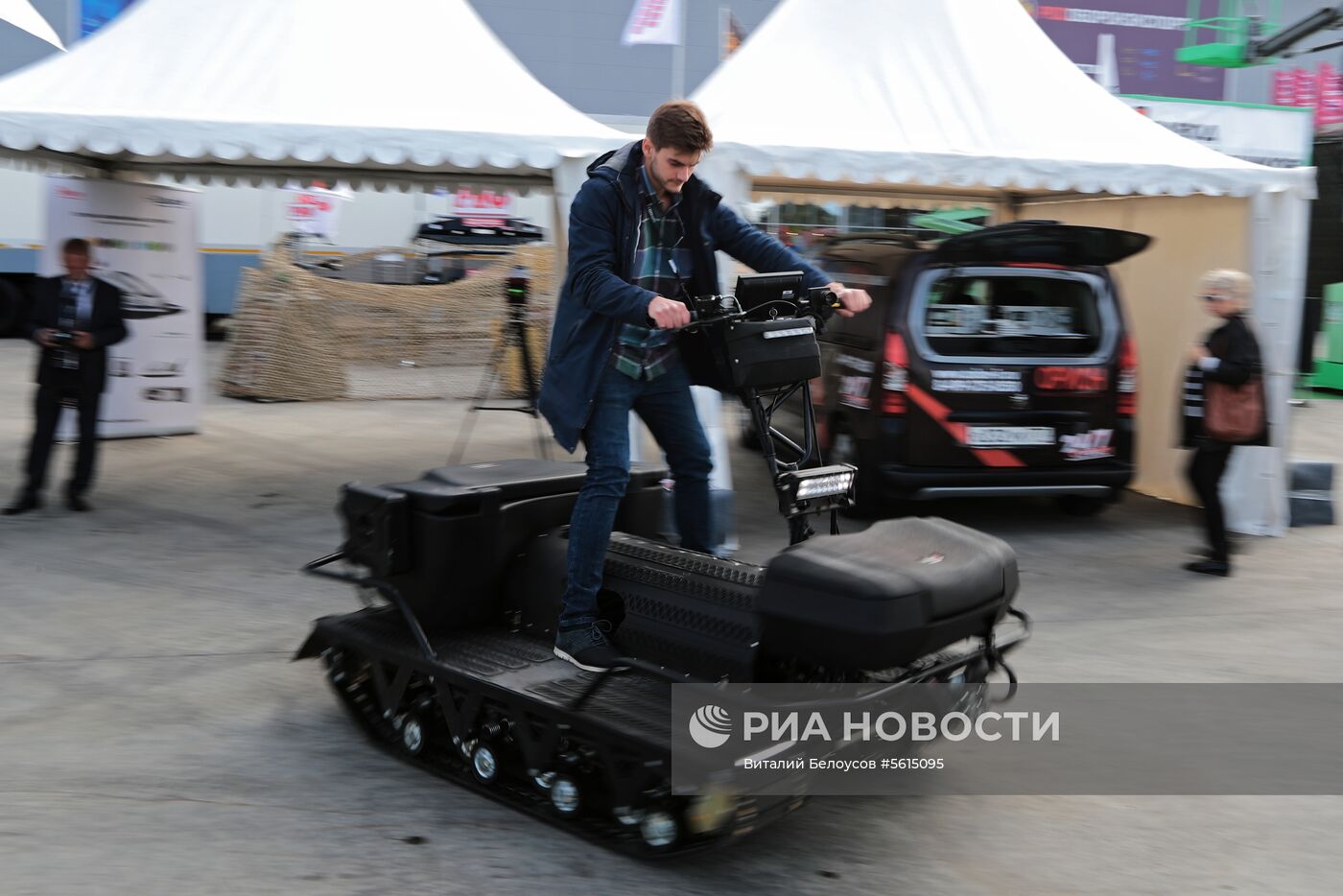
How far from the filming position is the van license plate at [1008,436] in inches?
288

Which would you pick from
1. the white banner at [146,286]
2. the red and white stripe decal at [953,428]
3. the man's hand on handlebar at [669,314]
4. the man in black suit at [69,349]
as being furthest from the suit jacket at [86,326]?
the man's hand on handlebar at [669,314]

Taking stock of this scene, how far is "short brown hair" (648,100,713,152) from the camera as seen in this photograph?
11.3 ft

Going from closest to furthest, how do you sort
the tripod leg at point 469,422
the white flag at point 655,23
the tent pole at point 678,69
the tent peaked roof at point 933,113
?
1. the tent peaked roof at point 933,113
2. the tripod leg at point 469,422
3. the white flag at point 655,23
4. the tent pole at point 678,69

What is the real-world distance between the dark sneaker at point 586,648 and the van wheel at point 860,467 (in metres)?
3.89

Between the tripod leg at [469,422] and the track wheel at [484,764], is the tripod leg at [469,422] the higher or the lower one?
the higher one

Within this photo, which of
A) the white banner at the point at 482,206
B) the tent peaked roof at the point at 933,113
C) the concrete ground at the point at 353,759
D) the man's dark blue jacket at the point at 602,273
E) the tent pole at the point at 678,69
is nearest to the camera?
the concrete ground at the point at 353,759

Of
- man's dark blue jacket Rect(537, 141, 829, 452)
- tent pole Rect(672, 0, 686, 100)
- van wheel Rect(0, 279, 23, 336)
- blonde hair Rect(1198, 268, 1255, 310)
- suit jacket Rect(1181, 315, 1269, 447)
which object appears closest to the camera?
man's dark blue jacket Rect(537, 141, 829, 452)

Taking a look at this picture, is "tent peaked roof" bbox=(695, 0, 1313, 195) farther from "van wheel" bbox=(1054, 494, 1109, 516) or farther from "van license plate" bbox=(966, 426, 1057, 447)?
"van wheel" bbox=(1054, 494, 1109, 516)

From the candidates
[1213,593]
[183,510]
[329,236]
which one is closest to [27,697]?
[183,510]

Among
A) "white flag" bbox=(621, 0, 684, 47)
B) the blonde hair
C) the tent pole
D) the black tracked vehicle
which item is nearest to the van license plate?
the blonde hair

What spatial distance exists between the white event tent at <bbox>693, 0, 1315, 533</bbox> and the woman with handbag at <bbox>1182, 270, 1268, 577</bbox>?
4.21ft

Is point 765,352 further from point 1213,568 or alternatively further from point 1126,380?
point 1126,380

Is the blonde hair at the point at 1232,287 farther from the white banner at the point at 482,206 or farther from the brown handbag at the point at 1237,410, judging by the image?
the white banner at the point at 482,206

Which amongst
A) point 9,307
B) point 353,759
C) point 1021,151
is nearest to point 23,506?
point 353,759
